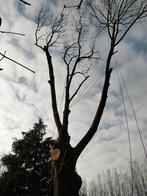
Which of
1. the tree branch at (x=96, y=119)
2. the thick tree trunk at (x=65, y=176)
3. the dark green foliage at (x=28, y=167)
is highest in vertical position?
the dark green foliage at (x=28, y=167)

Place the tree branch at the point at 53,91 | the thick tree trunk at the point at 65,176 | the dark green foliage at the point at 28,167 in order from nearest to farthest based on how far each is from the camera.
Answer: the thick tree trunk at the point at 65,176
the tree branch at the point at 53,91
the dark green foliage at the point at 28,167

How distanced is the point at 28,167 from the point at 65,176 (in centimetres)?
1291

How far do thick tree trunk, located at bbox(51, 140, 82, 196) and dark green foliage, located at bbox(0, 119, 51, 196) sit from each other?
1121 cm

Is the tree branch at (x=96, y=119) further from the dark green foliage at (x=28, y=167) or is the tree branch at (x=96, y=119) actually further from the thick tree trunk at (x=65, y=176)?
the dark green foliage at (x=28, y=167)

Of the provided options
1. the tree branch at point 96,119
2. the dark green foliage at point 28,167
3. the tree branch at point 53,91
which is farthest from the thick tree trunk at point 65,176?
the dark green foliage at point 28,167

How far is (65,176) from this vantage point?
5.18 m

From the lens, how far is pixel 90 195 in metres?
69.2

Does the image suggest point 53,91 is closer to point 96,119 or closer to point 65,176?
point 96,119

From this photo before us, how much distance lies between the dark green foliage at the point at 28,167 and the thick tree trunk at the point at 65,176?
36.8 feet

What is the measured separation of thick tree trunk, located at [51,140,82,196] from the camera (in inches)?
201

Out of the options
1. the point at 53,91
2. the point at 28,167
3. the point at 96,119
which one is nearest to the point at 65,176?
the point at 96,119

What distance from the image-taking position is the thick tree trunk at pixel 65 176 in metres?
5.11

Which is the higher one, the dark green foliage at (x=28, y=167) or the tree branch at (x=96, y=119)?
the dark green foliage at (x=28, y=167)

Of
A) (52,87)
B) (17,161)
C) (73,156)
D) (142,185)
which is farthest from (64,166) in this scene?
(142,185)
